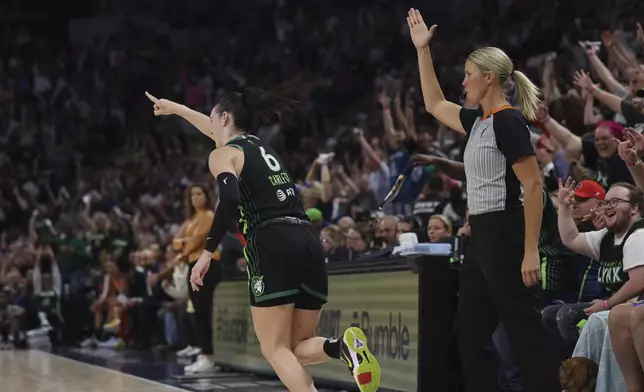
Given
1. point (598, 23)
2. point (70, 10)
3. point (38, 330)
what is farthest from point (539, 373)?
point (70, 10)

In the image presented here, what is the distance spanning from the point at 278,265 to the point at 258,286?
0.46ft

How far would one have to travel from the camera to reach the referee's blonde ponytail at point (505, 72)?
4734 millimetres

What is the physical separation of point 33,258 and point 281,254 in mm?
11523

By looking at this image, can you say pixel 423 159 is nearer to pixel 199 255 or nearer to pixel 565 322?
pixel 565 322

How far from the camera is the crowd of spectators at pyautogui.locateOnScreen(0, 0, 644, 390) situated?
8547 millimetres

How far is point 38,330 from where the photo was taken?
14844 millimetres

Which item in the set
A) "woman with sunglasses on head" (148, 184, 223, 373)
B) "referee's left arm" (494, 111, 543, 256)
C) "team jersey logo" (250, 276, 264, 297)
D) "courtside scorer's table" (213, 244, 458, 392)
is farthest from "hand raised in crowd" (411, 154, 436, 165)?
"woman with sunglasses on head" (148, 184, 223, 373)

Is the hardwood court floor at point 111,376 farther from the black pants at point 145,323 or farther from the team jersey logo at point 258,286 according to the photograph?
the team jersey logo at point 258,286

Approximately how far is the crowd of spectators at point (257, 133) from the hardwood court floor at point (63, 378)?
1.57 m

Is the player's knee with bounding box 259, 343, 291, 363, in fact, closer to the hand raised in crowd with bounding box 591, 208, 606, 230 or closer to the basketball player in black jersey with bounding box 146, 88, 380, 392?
the basketball player in black jersey with bounding box 146, 88, 380, 392

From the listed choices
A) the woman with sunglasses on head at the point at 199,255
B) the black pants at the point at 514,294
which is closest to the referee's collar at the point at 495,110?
the black pants at the point at 514,294

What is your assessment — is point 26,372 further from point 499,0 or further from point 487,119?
point 499,0

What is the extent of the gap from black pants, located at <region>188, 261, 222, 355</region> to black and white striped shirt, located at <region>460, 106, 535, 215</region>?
5.06 m

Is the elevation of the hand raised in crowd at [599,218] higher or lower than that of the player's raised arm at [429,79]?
lower
